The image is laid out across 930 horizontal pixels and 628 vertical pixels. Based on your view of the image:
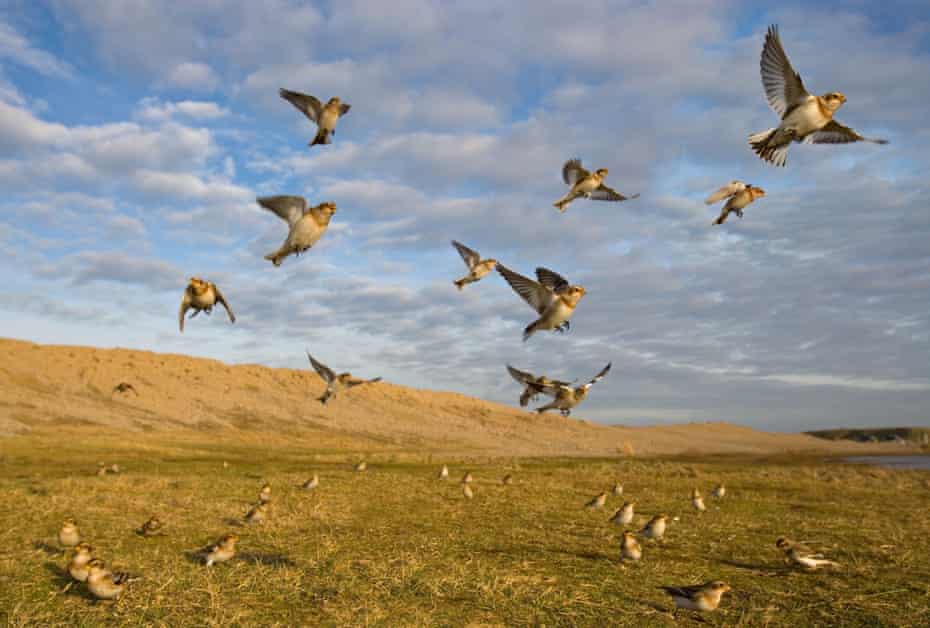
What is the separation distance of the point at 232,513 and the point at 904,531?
1367 centimetres

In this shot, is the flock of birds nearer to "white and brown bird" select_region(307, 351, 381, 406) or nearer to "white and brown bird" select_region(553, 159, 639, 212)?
"white and brown bird" select_region(553, 159, 639, 212)

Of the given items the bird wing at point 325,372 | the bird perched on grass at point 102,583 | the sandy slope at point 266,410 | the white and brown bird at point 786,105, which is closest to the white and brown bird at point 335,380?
the bird wing at point 325,372

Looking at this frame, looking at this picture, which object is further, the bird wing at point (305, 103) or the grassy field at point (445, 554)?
the bird wing at point (305, 103)

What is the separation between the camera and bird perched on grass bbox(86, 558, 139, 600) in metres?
9.65

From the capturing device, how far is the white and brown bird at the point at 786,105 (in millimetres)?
8867

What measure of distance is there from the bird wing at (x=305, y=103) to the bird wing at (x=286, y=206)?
175 centimetres

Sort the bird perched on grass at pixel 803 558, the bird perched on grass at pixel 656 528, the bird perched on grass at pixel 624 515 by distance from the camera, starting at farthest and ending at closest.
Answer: the bird perched on grass at pixel 624 515
the bird perched on grass at pixel 656 528
the bird perched on grass at pixel 803 558

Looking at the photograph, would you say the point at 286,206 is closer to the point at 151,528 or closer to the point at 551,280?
the point at 551,280

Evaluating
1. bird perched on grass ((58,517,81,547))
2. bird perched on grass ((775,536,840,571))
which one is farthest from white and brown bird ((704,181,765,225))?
bird perched on grass ((58,517,81,547))

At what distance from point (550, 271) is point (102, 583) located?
Result: 24.5 feet

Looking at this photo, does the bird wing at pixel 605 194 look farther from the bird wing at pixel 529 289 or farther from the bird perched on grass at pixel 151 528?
the bird perched on grass at pixel 151 528

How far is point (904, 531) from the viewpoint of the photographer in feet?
50.6

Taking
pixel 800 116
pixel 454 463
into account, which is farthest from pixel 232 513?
pixel 454 463

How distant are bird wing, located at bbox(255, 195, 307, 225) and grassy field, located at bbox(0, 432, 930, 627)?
16.2 feet
